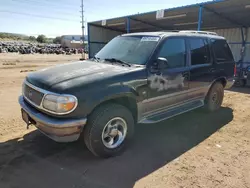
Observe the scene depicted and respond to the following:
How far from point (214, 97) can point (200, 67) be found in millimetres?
1312

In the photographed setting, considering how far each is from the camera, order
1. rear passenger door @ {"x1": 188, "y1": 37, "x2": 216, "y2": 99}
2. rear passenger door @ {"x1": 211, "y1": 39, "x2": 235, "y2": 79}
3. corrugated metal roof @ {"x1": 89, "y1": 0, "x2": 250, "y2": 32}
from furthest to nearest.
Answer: corrugated metal roof @ {"x1": 89, "y1": 0, "x2": 250, "y2": 32} < rear passenger door @ {"x1": 211, "y1": 39, "x2": 235, "y2": 79} < rear passenger door @ {"x1": 188, "y1": 37, "x2": 216, "y2": 99}

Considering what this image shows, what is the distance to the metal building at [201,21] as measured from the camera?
10.3m

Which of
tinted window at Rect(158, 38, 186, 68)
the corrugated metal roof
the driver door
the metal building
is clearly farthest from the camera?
the metal building

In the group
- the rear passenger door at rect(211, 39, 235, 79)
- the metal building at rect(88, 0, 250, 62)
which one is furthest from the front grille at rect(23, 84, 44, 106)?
the metal building at rect(88, 0, 250, 62)

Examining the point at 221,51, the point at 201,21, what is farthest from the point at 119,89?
the point at 201,21

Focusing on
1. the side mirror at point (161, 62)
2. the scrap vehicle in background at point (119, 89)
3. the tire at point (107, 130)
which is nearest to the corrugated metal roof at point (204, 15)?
the scrap vehicle in background at point (119, 89)

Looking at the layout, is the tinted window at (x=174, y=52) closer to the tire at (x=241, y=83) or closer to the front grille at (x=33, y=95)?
the front grille at (x=33, y=95)

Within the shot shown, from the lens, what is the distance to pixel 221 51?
17.2ft

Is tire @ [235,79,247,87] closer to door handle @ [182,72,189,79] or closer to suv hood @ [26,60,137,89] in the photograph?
door handle @ [182,72,189,79]

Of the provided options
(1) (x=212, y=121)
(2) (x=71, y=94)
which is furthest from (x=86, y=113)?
(1) (x=212, y=121)

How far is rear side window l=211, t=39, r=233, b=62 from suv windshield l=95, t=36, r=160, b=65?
83.5 inches

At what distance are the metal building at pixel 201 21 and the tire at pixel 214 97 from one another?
5.72 meters

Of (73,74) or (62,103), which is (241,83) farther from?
(62,103)

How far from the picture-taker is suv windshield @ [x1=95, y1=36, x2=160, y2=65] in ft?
11.9
